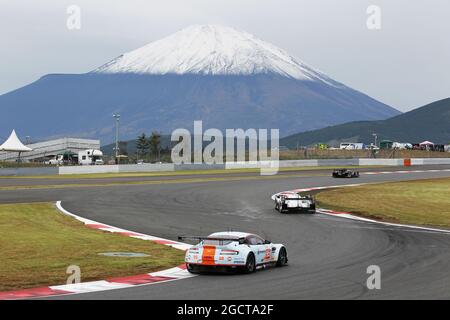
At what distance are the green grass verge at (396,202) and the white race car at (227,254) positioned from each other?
16.1 m

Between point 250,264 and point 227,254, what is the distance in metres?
0.70

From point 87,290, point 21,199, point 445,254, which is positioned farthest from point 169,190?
point 87,290

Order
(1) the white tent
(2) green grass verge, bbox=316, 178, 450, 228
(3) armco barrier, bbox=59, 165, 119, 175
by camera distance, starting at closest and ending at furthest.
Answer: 1. (2) green grass verge, bbox=316, 178, 450, 228
2. (3) armco barrier, bbox=59, 165, 119, 175
3. (1) the white tent

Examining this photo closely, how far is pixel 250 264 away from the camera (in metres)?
19.8

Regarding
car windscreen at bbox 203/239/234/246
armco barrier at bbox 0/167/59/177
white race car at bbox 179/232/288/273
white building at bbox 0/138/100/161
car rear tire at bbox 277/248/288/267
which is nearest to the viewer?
white race car at bbox 179/232/288/273

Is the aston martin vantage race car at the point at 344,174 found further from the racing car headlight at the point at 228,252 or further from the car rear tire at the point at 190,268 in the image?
the car rear tire at the point at 190,268

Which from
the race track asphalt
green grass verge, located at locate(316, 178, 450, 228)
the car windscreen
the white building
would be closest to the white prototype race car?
the race track asphalt

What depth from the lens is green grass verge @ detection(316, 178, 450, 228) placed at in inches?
1473

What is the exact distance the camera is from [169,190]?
175ft

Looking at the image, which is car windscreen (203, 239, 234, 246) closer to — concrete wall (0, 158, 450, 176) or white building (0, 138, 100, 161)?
concrete wall (0, 158, 450, 176)

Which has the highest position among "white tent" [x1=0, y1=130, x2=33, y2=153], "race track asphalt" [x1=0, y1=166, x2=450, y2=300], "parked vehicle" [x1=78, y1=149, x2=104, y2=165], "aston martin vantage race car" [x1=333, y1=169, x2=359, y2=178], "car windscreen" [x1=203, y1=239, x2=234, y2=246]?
"white tent" [x1=0, y1=130, x2=33, y2=153]

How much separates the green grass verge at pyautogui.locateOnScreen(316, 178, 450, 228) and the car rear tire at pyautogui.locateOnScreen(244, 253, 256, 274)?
54.3 ft

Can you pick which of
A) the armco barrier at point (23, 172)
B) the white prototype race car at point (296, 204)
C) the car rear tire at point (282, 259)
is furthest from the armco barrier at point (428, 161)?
the car rear tire at point (282, 259)

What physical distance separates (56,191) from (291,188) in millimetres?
17335
